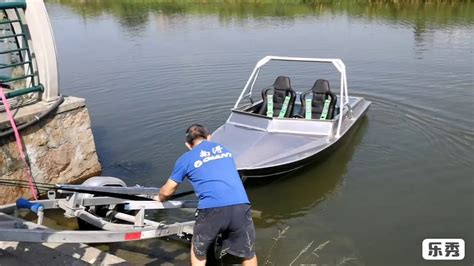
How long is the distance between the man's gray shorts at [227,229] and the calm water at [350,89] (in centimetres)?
111

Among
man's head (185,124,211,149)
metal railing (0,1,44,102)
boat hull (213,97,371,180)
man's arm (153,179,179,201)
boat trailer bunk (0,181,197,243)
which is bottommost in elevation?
boat hull (213,97,371,180)

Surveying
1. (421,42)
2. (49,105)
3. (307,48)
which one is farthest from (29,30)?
(421,42)

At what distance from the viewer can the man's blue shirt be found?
15.6 ft

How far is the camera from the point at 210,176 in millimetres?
4770

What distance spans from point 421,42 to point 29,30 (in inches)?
681

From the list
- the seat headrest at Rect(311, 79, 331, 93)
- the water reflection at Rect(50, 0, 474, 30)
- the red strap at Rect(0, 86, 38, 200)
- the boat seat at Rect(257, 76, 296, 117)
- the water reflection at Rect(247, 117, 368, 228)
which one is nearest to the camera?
the red strap at Rect(0, 86, 38, 200)

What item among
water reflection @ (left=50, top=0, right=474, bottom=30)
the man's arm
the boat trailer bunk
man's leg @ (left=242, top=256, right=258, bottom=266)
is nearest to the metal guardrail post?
the boat trailer bunk

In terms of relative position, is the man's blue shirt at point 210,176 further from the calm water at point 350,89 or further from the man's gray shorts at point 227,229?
the calm water at point 350,89

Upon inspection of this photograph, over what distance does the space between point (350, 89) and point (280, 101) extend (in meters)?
4.74

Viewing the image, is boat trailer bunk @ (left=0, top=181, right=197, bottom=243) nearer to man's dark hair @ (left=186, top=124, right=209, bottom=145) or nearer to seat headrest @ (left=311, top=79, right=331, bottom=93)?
man's dark hair @ (left=186, top=124, right=209, bottom=145)

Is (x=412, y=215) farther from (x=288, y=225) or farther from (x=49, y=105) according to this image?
(x=49, y=105)

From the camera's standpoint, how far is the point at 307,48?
66.4 ft

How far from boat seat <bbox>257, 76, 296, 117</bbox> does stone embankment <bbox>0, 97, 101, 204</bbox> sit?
12.6 ft

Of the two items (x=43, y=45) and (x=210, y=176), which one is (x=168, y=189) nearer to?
(x=210, y=176)
